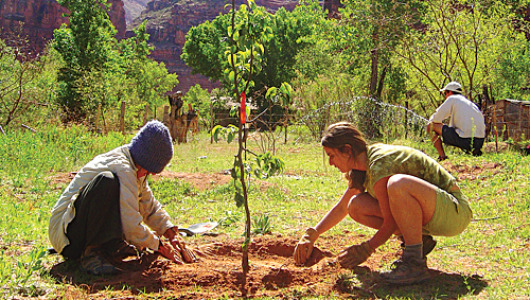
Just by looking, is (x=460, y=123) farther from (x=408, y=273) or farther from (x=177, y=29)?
(x=177, y=29)

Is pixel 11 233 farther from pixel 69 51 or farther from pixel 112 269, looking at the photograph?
pixel 69 51

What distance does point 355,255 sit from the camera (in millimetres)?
3070

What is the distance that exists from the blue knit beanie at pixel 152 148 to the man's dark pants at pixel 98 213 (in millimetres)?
210

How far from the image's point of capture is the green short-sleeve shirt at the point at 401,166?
2.97 m

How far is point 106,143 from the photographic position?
9930mm

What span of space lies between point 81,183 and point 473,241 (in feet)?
10.2

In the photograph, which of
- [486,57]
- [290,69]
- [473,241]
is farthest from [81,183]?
[290,69]

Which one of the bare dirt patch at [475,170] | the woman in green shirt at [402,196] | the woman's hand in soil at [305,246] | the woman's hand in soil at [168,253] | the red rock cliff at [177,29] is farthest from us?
the red rock cliff at [177,29]

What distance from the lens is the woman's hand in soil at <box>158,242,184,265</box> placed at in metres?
3.43

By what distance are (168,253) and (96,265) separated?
1.64 ft

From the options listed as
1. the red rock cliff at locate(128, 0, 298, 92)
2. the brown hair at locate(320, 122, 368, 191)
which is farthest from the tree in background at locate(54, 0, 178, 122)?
the red rock cliff at locate(128, 0, 298, 92)

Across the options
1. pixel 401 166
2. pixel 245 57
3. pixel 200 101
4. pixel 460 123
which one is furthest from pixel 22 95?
pixel 200 101

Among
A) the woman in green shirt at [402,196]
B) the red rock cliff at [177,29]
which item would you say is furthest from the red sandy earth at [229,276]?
the red rock cliff at [177,29]

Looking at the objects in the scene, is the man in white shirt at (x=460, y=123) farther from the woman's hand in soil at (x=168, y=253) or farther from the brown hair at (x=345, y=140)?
the woman's hand in soil at (x=168, y=253)
